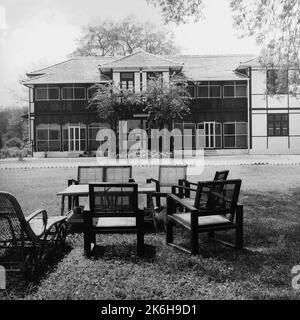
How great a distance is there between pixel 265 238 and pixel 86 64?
25.5 m

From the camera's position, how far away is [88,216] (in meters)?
4.79

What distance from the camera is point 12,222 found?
160 inches

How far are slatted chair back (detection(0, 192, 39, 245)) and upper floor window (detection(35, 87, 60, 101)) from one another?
990 inches

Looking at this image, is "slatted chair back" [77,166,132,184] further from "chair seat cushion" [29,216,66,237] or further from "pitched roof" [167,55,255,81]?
"pitched roof" [167,55,255,81]

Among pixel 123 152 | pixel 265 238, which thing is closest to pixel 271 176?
pixel 265 238

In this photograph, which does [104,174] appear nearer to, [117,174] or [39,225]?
[117,174]

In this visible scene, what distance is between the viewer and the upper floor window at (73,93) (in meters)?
28.3

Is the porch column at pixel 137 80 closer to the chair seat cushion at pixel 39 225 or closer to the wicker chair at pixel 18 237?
the chair seat cushion at pixel 39 225

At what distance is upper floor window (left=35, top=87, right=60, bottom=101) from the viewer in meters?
28.3

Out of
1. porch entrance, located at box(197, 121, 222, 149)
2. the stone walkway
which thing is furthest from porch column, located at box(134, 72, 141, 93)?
the stone walkway

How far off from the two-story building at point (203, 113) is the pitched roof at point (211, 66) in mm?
73

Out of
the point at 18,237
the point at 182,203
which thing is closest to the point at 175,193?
the point at 182,203
